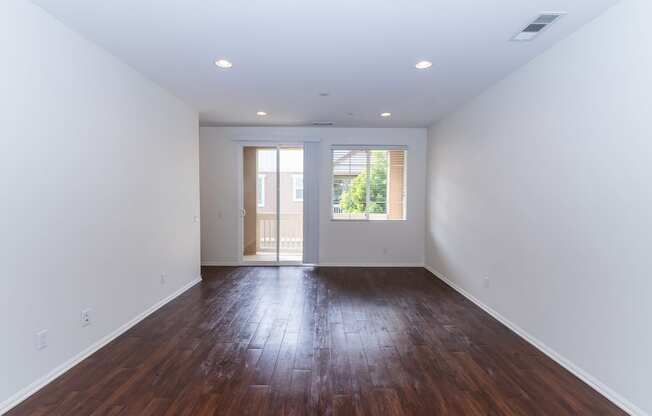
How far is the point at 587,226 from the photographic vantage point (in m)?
2.30

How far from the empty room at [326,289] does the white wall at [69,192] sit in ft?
0.06

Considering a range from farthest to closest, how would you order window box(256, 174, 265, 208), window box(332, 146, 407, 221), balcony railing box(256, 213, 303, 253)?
balcony railing box(256, 213, 303, 253), window box(256, 174, 265, 208), window box(332, 146, 407, 221)

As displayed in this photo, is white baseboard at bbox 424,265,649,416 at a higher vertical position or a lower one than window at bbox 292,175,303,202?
lower

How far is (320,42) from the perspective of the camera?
259 centimetres

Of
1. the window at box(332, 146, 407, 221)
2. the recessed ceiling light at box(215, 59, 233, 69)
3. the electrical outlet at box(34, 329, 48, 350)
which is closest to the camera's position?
the electrical outlet at box(34, 329, 48, 350)

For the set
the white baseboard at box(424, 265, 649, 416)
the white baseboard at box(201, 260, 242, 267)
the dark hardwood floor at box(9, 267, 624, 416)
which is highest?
the white baseboard at box(201, 260, 242, 267)

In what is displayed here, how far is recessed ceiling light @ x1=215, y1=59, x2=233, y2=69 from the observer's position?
2977mm

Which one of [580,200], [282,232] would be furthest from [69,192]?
[282,232]

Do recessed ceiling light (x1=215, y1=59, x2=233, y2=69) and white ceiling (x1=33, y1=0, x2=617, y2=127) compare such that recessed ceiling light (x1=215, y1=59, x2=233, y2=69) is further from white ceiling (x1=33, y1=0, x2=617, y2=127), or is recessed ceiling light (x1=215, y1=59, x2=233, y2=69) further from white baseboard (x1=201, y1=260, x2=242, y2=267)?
white baseboard (x1=201, y1=260, x2=242, y2=267)

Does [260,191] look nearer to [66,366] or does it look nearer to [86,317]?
[86,317]

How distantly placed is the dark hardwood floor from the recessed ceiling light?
Answer: 2.62 metres

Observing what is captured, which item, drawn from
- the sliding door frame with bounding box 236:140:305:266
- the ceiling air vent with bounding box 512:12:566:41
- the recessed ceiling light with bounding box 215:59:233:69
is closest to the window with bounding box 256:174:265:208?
the sliding door frame with bounding box 236:140:305:266

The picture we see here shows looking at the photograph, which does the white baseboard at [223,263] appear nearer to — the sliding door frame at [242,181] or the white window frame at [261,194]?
the sliding door frame at [242,181]

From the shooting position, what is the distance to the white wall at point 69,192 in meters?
1.97
